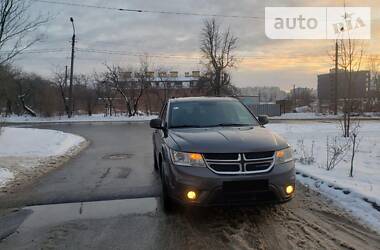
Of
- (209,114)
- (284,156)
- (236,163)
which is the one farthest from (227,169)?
(209,114)

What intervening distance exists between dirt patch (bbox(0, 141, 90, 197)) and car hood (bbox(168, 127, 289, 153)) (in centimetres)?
387

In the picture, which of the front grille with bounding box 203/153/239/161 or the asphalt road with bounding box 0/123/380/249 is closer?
the asphalt road with bounding box 0/123/380/249

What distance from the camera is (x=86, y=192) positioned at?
6.98 meters

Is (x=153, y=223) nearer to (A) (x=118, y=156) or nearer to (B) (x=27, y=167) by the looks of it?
(B) (x=27, y=167)

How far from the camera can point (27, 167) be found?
9852mm

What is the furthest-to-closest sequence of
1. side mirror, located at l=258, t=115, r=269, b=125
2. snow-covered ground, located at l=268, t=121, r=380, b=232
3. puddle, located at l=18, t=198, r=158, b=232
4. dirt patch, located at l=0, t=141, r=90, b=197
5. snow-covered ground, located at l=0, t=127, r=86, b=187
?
1. snow-covered ground, located at l=0, t=127, r=86, b=187
2. dirt patch, located at l=0, t=141, r=90, b=197
3. side mirror, located at l=258, t=115, r=269, b=125
4. snow-covered ground, located at l=268, t=121, r=380, b=232
5. puddle, located at l=18, t=198, r=158, b=232

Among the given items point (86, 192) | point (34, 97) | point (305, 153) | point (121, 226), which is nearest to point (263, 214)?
point (121, 226)

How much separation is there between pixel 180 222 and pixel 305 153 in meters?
6.79

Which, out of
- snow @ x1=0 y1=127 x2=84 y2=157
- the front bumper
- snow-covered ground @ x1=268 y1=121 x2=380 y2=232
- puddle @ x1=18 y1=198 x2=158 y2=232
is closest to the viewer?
the front bumper

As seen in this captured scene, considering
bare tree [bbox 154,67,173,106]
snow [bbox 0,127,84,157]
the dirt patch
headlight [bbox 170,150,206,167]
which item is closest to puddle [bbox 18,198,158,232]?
headlight [bbox 170,150,206,167]

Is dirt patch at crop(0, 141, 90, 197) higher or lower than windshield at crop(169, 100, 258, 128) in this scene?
lower

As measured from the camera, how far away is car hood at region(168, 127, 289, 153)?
4.89 meters

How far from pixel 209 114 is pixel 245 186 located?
2068 millimetres

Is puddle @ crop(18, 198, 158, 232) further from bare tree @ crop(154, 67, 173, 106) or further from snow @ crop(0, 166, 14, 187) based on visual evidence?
bare tree @ crop(154, 67, 173, 106)
